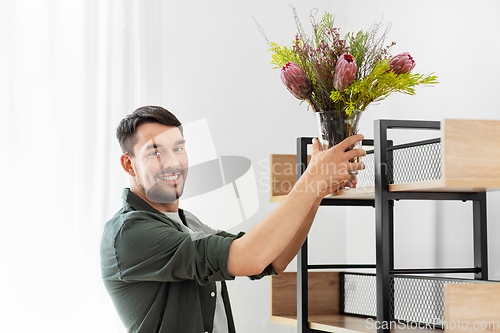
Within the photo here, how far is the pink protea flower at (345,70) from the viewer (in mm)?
1056

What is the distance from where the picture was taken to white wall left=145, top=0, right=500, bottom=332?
5.36 ft

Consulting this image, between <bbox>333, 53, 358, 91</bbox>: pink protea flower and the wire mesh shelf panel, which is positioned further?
the wire mesh shelf panel

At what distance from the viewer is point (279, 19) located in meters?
2.23

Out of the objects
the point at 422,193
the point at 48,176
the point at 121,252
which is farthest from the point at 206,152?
the point at 422,193

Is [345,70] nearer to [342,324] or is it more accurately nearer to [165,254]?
[165,254]

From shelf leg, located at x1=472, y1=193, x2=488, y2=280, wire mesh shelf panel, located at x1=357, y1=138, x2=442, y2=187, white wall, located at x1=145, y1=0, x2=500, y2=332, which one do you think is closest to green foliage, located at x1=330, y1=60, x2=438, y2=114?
wire mesh shelf panel, located at x1=357, y1=138, x2=442, y2=187

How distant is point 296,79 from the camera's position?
1.14 meters

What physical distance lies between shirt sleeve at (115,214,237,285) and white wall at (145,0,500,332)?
2.64 ft

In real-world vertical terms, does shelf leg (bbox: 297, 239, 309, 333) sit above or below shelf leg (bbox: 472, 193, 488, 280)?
below

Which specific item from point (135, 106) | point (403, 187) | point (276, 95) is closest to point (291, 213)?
point (403, 187)

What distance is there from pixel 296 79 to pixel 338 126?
0.48 feet

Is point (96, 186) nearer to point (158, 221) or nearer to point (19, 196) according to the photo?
point (19, 196)

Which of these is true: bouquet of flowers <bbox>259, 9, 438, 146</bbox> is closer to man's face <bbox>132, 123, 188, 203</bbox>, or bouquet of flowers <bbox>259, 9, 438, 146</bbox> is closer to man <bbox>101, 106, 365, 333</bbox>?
man <bbox>101, 106, 365, 333</bbox>

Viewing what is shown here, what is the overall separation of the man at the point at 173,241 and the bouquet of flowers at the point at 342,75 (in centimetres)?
6
